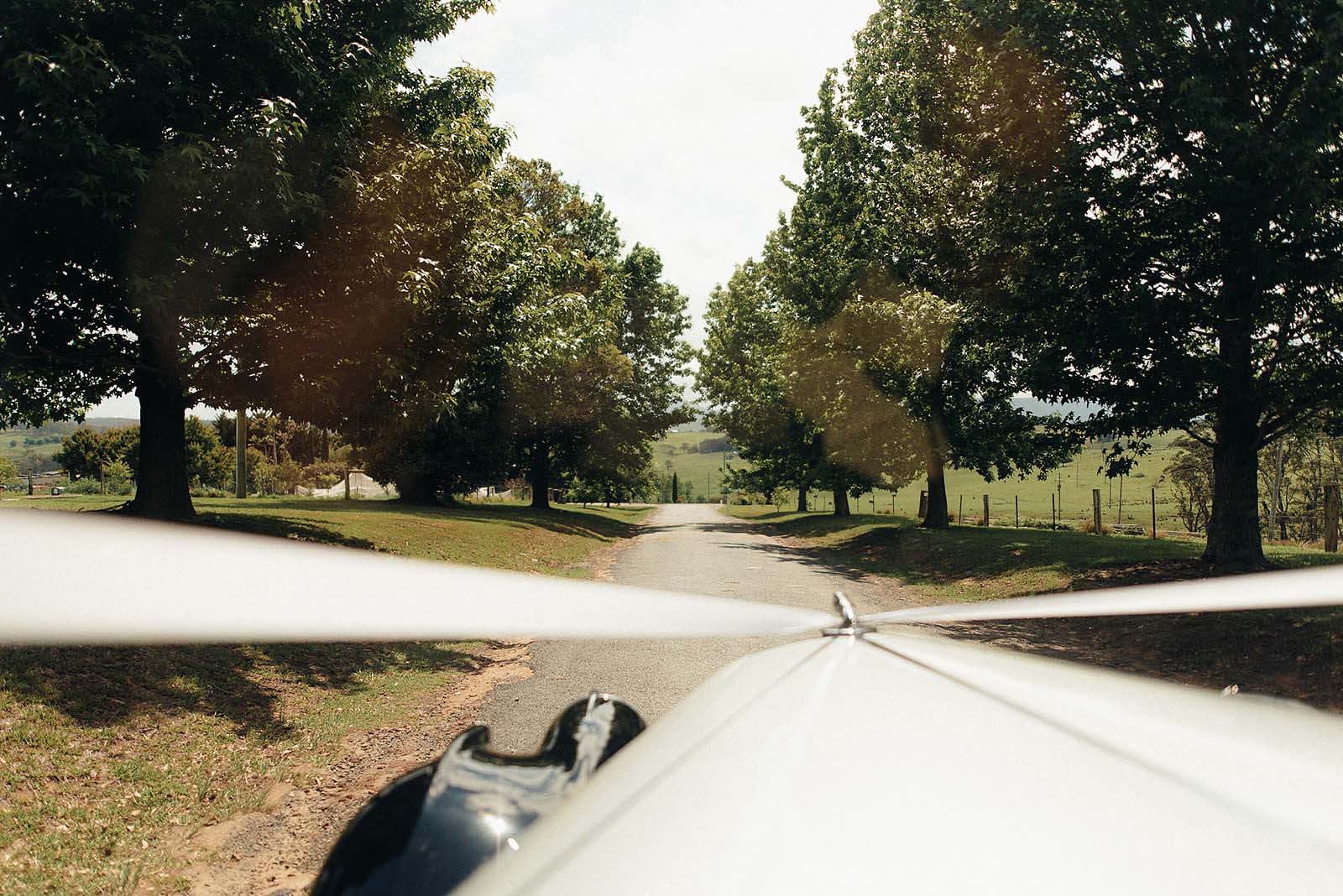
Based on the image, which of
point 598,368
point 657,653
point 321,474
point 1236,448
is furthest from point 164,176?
point 321,474

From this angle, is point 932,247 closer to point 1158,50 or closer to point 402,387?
point 1158,50

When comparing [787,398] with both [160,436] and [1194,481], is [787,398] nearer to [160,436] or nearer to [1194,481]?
[1194,481]

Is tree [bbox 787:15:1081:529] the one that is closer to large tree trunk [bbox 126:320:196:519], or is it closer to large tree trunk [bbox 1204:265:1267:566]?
large tree trunk [bbox 1204:265:1267:566]

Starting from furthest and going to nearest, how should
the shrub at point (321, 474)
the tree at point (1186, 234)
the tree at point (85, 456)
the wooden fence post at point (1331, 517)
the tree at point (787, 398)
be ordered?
the tree at point (85, 456) → the shrub at point (321, 474) → the tree at point (787, 398) → the wooden fence post at point (1331, 517) → the tree at point (1186, 234)

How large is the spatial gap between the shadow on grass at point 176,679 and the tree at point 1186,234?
1135 cm

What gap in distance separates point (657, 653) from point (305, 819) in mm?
4846

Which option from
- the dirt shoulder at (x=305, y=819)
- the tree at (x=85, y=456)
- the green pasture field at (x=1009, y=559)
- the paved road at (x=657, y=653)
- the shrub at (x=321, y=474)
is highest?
the tree at (x=85, y=456)

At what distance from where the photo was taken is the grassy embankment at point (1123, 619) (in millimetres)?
7633

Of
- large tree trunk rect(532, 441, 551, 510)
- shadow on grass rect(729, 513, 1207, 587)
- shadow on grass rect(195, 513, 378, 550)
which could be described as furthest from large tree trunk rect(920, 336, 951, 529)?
large tree trunk rect(532, 441, 551, 510)

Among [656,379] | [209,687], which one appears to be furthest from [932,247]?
[656,379]

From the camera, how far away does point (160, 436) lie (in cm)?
1190

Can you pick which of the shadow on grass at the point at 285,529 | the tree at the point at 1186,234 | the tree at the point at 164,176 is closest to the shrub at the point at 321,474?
the shadow on grass at the point at 285,529

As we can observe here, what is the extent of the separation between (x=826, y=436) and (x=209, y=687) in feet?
76.5

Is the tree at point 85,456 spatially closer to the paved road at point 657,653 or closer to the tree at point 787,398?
the tree at point 787,398
